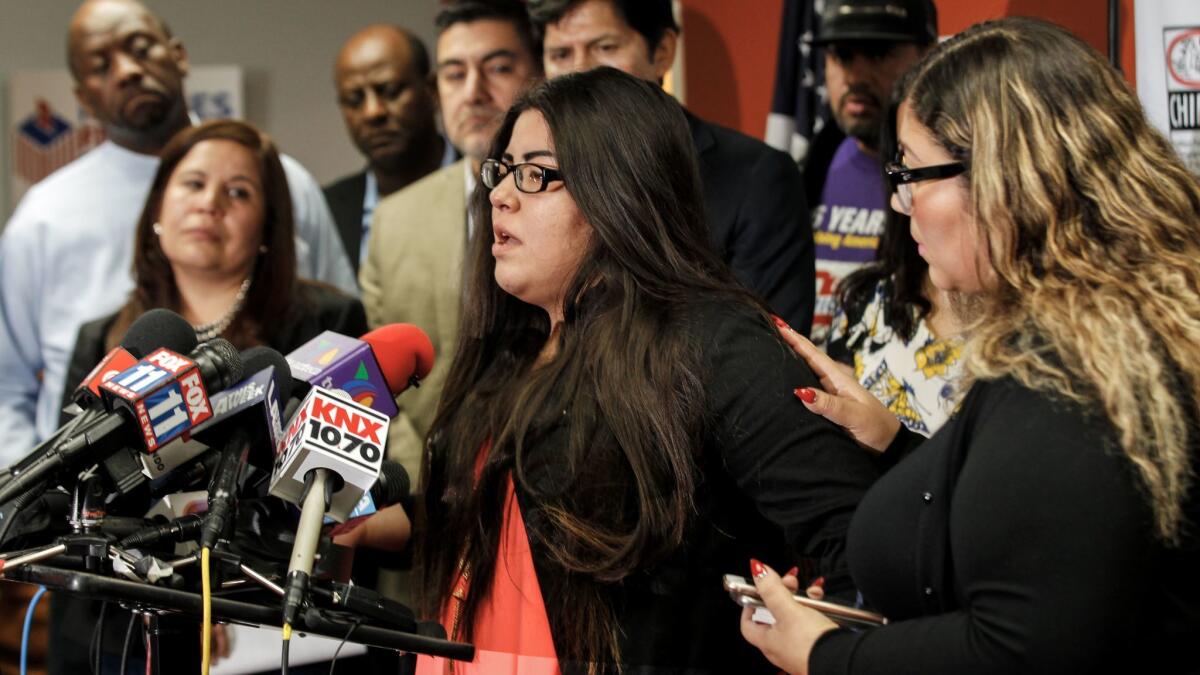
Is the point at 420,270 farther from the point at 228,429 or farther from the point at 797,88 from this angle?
the point at 228,429

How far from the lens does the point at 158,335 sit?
190 cm

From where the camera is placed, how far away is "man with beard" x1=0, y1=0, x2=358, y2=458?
398 cm

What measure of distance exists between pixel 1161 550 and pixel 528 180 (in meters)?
1.12

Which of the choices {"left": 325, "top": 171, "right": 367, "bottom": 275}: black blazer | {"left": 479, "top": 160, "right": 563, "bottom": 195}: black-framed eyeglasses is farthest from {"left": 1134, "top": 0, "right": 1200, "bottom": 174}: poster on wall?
{"left": 325, "top": 171, "right": 367, "bottom": 275}: black blazer

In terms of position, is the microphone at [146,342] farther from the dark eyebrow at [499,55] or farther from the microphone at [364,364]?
the dark eyebrow at [499,55]

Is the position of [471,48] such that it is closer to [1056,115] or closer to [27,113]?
[1056,115]

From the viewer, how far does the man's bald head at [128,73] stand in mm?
4520

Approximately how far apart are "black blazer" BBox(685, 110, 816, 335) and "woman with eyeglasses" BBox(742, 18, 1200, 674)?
3.91 feet

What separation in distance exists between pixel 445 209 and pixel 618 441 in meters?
1.80

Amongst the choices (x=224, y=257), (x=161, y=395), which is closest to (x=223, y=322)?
(x=224, y=257)

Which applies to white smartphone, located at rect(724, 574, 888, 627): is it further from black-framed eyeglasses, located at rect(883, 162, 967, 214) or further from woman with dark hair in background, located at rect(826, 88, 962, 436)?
woman with dark hair in background, located at rect(826, 88, 962, 436)

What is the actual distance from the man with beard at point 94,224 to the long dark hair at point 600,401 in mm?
1652

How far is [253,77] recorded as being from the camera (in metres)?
Result: 7.13

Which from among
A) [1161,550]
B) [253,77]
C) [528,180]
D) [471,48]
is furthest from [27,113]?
[1161,550]
